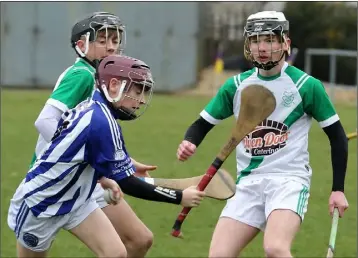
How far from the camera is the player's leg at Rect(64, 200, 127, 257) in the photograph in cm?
449

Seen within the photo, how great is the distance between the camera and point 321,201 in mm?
8805

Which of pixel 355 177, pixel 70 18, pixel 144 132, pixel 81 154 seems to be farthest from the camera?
pixel 70 18

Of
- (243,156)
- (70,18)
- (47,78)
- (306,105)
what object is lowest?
(47,78)

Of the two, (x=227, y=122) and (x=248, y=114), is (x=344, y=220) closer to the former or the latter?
(x=248, y=114)

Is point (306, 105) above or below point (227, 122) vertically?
above

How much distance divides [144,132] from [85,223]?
1103 cm

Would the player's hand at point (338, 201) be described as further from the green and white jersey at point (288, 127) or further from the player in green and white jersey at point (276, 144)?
the green and white jersey at point (288, 127)

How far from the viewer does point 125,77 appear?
165 inches

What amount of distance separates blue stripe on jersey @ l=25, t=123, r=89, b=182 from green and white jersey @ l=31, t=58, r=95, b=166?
1.10ft

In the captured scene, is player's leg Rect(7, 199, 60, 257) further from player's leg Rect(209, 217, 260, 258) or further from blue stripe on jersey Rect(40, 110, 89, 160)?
player's leg Rect(209, 217, 260, 258)

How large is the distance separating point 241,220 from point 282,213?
0.26 m

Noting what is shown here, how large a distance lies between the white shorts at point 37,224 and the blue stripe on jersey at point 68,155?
189 millimetres

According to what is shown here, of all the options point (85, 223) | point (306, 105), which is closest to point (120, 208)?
point (85, 223)

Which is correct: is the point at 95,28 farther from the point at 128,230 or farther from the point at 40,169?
the point at 128,230
